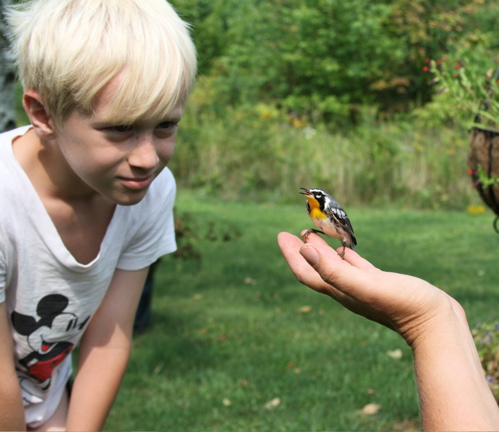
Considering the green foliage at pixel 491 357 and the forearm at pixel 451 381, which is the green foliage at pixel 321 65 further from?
the forearm at pixel 451 381

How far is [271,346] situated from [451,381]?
341cm

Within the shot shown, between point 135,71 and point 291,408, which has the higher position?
point 135,71

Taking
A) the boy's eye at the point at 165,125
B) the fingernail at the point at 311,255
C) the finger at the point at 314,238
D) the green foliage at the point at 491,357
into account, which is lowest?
the green foliage at the point at 491,357

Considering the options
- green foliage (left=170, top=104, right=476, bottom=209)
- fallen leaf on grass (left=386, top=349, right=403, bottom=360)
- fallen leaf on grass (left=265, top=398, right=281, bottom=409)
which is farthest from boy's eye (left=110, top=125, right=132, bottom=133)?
green foliage (left=170, top=104, right=476, bottom=209)

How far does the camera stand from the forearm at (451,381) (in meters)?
1.30

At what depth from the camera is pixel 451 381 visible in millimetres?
1352

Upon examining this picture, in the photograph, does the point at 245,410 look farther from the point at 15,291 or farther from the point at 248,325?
the point at 15,291

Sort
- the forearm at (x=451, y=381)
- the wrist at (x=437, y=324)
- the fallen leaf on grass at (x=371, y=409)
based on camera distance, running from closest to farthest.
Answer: the forearm at (x=451, y=381), the wrist at (x=437, y=324), the fallen leaf on grass at (x=371, y=409)

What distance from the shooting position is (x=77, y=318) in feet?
7.27

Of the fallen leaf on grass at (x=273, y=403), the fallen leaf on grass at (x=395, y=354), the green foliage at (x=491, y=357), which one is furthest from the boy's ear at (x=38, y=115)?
the fallen leaf on grass at (x=395, y=354)

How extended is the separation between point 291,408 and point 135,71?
2601 millimetres

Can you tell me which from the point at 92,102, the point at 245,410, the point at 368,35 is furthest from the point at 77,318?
the point at 368,35

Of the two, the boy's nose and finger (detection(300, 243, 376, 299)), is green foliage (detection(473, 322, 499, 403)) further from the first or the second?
the boy's nose

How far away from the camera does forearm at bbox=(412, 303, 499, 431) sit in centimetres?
130
